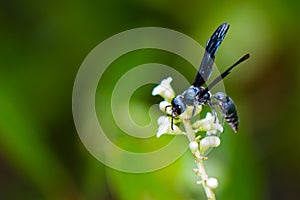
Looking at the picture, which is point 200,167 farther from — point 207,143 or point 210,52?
point 210,52

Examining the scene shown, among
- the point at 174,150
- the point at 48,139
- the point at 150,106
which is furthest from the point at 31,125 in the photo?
the point at 174,150

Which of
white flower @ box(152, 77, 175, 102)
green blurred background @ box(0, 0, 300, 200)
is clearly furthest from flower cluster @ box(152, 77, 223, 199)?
green blurred background @ box(0, 0, 300, 200)

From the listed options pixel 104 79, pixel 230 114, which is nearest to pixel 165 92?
pixel 230 114

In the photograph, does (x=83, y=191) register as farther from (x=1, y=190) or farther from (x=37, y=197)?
(x=1, y=190)

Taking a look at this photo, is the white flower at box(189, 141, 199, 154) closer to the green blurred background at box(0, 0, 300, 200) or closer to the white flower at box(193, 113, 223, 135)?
the white flower at box(193, 113, 223, 135)

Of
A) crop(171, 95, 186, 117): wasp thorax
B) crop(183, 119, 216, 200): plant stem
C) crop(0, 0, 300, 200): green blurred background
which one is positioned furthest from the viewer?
crop(0, 0, 300, 200): green blurred background
